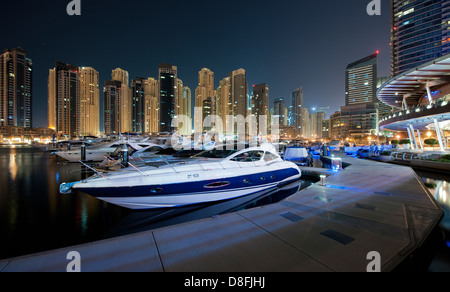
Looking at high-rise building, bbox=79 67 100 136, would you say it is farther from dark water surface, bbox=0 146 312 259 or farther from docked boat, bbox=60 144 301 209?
docked boat, bbox=60 144 301 209

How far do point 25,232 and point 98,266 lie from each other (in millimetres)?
4023

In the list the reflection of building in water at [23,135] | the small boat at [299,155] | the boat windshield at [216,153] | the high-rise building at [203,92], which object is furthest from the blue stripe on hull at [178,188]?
the high-rise building at [203,92]

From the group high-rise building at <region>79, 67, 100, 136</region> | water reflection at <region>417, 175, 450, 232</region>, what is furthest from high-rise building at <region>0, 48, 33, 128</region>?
water reflection at <region>417, 175, 450, 232</region>

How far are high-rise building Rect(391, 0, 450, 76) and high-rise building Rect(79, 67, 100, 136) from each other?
18704cm

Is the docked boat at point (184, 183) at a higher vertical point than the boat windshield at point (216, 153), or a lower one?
lower

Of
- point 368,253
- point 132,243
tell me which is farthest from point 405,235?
point 132,243

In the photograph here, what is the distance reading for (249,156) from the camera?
7.38 meters

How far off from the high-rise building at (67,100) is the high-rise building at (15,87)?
54.1 feet

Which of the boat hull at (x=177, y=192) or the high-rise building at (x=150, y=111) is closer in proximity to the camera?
the boat hull at (x=177, y=192)

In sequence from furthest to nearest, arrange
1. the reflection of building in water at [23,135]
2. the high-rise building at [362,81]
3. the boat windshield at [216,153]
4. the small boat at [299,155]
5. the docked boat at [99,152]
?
the high-rise building at [362,81], the reflection of building in water at [23,135], the docked boat at [99,152], the small boat at [299,155], the boat windshield at [216,153]

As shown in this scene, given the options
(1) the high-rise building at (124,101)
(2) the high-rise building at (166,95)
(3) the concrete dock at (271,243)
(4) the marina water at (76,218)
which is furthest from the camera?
(1) the high-rise building at (124,101)

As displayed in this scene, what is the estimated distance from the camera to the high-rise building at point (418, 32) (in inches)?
2474

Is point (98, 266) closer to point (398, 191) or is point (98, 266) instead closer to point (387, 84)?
point (398, 191)

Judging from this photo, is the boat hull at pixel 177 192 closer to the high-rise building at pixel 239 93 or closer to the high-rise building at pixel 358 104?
the high-rise building at pixel 358 104
